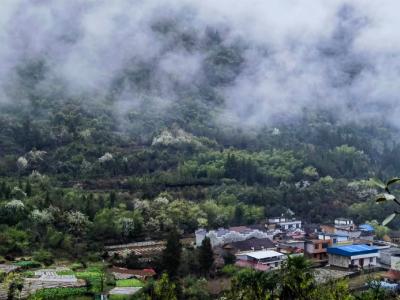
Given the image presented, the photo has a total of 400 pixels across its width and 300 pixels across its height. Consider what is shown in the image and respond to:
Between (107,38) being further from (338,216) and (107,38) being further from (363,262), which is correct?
(363,262)

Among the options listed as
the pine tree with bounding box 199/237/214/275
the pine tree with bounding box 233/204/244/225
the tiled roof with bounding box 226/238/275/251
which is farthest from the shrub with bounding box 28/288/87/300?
the pine tree with bounding box 233/204/244/225

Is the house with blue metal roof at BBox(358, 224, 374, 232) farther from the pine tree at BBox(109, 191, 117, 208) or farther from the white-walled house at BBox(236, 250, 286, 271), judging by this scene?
the pine tree at BBox(109, 191, 117, 208)

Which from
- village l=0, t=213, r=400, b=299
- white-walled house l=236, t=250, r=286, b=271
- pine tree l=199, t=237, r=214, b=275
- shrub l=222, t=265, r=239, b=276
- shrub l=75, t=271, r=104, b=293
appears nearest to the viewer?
shrub l=75, t=271, r=104, b=293

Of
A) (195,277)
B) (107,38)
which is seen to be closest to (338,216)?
(195,277)

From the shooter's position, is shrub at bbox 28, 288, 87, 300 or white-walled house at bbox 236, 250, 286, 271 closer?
shrub at bbox 28, 288, 87, 300

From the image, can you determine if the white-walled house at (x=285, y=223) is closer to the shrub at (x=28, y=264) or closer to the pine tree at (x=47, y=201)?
the pine tree at (x=47, y=201)

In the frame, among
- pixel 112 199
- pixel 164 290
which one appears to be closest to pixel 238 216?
pixel 112 199
